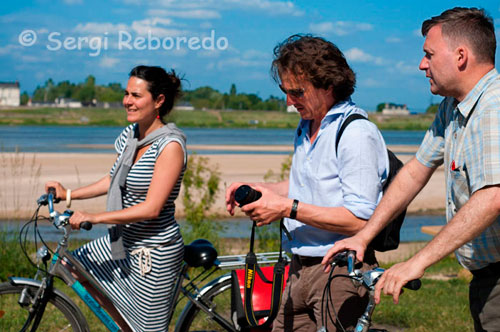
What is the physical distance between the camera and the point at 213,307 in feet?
14.2

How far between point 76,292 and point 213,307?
33.5 inches

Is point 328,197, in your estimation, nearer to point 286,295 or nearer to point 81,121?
point 286,295

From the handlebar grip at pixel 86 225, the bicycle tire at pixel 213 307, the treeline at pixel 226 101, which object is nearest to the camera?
the handlebar grip at pixel 86 225

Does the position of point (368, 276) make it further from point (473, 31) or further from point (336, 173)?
point (473, 31)

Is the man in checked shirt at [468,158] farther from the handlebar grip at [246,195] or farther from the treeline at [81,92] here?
the treeline at [81,92]

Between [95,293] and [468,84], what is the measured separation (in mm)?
2757

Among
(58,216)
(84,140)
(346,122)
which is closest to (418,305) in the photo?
(58,216)

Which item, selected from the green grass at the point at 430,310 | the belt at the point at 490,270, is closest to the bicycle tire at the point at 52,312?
the belt at the point at 490,270

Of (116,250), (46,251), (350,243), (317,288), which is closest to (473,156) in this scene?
(350,243)

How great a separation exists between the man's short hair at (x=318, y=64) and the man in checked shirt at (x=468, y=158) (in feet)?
1.53

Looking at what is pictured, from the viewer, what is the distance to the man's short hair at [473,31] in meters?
2.52

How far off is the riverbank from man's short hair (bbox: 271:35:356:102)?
707 centimetres

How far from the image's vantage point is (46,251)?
409cm

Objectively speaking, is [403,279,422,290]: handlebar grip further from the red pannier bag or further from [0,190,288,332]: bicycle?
[0,190,288,332]: bicycle
